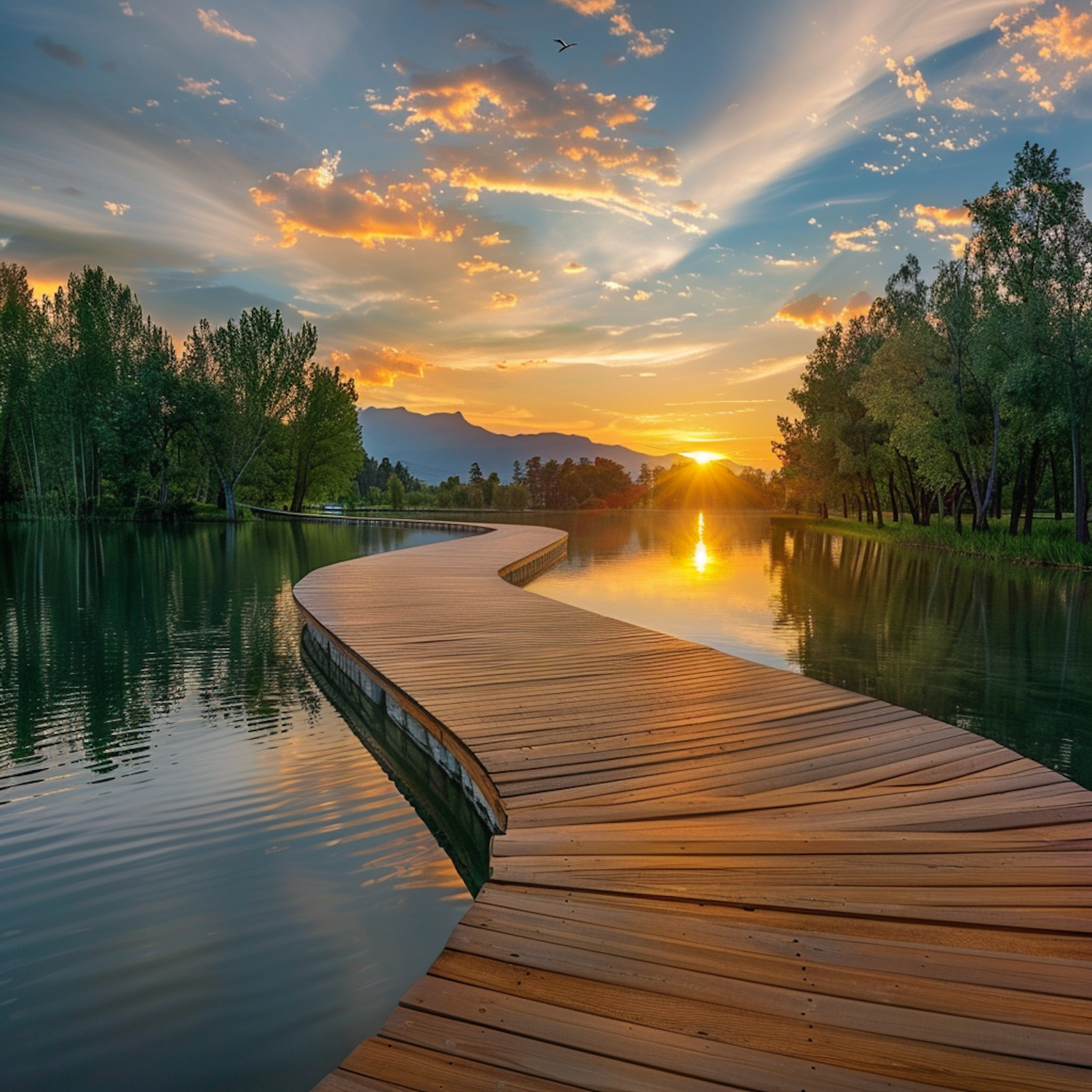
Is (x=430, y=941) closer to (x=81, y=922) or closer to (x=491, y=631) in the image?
(x=81, y=922)

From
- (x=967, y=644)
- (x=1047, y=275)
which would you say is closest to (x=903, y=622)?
(x=967, y=644)

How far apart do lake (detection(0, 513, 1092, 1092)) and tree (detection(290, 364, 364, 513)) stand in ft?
122

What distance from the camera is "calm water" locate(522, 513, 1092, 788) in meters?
8.05

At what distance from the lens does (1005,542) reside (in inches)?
923

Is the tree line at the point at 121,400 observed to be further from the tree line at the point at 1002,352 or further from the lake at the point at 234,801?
the tree line at the point at 1002,352

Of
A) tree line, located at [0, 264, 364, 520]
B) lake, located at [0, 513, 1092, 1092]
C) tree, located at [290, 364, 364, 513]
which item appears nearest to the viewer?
lake, located at [0, 513, 1092, 1092]

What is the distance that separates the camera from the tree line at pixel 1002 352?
21422 mm

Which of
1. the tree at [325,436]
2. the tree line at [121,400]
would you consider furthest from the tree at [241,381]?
the tree at [325,436]

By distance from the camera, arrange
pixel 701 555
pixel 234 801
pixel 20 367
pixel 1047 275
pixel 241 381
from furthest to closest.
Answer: pixel 241 381
pixel 20 367
pixel 701 555
pixel 1047 275
pixel 234 801

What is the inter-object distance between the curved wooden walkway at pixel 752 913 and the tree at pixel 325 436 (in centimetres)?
4968

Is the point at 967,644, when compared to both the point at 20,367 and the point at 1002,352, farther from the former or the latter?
the point at 20,367

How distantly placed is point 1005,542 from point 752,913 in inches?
991

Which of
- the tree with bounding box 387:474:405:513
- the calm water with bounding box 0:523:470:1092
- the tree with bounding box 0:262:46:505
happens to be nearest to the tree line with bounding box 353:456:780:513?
the tree with bounding box 387:474:405:513

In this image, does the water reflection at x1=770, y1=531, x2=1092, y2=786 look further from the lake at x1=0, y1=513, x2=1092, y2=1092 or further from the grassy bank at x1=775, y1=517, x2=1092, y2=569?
the grassy bank at x1=775, y1=517, x2=1092, y2=569
